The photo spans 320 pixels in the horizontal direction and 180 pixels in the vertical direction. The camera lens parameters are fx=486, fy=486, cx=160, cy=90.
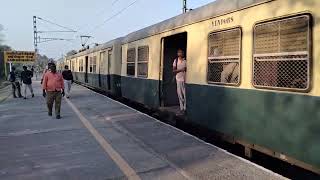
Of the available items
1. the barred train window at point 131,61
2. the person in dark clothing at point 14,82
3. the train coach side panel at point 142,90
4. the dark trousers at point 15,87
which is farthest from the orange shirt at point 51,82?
the dark trousers at point 15,87

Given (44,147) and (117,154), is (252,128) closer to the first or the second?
(117,154)

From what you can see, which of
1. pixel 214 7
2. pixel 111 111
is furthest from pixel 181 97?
pixel 111 111

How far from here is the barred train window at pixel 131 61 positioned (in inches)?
683

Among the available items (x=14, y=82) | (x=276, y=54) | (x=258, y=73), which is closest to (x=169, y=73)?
(x=258, y=73)

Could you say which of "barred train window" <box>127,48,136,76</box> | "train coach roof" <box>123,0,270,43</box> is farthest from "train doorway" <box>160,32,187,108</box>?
"barred train window" <box>127,48,136,76</box>

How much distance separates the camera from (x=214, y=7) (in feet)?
31.1

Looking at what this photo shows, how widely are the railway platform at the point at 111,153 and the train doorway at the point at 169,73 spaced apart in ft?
3.12

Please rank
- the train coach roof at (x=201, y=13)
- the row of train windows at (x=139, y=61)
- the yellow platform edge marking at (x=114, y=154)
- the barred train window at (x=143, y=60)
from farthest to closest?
the row of train windows at (x=139, y=61), the barred train window at (x=143, y=60), the train coach roof at (x=201, y=13), the yellow platform edge marking at (x=114, y=154)

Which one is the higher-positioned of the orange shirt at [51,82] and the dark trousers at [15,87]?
the orange shirt at [51,82]

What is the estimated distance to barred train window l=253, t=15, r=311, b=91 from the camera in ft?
21.3

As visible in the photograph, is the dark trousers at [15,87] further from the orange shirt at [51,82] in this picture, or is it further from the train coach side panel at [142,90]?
the orange shirt at [51,82]

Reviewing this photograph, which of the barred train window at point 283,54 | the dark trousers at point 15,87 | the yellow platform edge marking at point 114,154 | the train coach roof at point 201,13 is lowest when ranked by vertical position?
the yellow platform edge marking at point 114,154

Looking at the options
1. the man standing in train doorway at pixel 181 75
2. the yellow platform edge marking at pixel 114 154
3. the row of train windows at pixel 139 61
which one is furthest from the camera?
the row of train windows at pixel 139 61

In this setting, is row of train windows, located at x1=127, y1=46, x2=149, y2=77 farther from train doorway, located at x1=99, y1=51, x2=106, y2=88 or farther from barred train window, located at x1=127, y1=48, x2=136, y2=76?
train doorway, located at x1=99, y1=51, x2=106, y2=88
